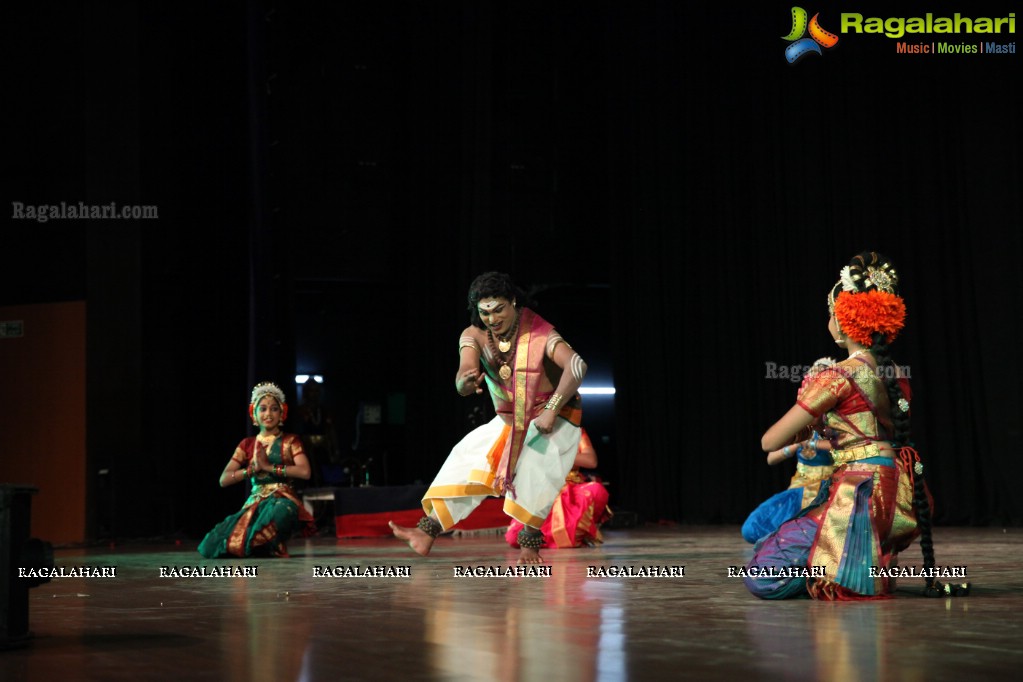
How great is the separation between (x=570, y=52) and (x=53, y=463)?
17.8 ft

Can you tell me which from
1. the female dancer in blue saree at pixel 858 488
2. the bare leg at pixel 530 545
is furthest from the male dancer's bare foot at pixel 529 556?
the female dancer in blue saree at pixel 858 488

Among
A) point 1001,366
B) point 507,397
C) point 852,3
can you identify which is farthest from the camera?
point 852,3

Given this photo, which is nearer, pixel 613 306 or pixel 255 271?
pixel 255 271

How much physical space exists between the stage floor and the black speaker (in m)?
0.06

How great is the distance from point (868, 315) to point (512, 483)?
2082 mm

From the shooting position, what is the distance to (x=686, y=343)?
32.9 feet

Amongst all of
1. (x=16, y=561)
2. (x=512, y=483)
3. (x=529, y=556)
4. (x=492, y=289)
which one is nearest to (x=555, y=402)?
(x=512, y=483)

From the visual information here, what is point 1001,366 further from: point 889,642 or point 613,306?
point 889,642

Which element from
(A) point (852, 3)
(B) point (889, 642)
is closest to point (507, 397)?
(B) point (889, 642)

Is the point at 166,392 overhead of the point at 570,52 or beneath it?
beneath

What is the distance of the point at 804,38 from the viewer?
31.4 ft

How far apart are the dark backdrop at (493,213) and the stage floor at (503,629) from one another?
3.48m

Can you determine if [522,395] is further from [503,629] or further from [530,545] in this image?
[503,629]

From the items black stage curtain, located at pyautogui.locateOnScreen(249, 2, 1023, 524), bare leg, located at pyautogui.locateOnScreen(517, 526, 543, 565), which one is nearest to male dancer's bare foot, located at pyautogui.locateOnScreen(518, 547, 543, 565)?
bare leg, located at pyautogui.locateOnScreen(517, 526, 543, 565)
